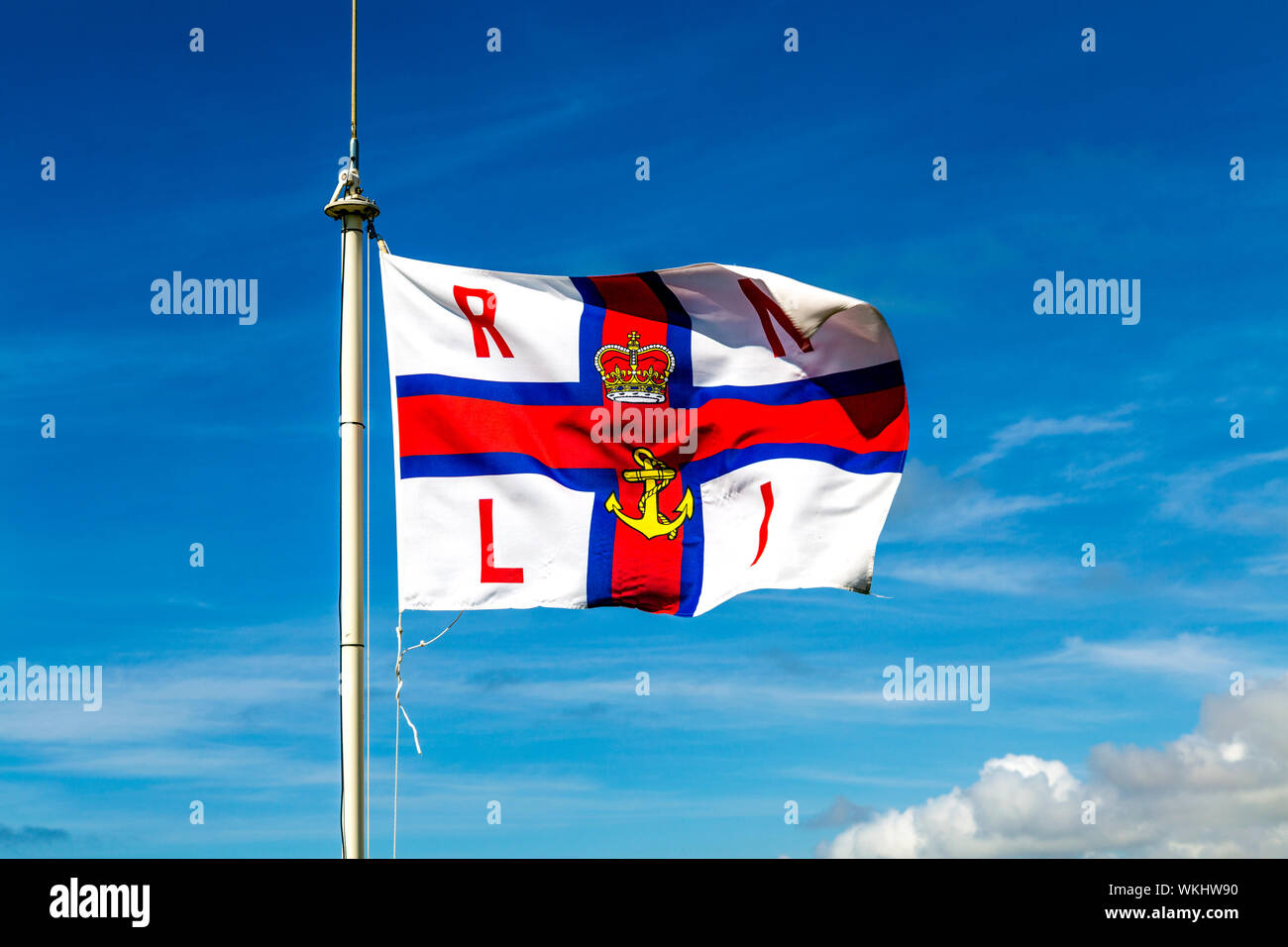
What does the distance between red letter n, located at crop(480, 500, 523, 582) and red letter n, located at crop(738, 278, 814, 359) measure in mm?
4855

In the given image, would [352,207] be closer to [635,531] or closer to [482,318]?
[482,318]

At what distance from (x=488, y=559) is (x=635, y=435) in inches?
104

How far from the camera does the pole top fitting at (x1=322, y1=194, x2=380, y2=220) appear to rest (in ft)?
57.3

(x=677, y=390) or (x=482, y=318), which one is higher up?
(x=482, y=318)

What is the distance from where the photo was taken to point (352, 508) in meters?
16.6

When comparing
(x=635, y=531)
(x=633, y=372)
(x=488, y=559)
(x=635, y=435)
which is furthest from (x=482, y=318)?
(x=635, y=531)

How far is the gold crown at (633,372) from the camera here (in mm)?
19578

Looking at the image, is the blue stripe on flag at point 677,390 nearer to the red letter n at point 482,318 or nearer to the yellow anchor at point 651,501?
the red letter n at point 482,318

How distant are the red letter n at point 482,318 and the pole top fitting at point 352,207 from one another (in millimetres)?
1595

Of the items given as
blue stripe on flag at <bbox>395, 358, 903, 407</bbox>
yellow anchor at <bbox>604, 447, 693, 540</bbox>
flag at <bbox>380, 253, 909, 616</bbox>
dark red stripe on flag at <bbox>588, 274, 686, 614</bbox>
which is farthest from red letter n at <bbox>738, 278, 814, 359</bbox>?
yellow anchor at <bbox>604, 447, 693, 540</bbox>

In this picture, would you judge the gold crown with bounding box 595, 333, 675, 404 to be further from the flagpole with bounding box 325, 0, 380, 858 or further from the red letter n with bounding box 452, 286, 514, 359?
the flagpole with bounding box 325, 0, 380, 858

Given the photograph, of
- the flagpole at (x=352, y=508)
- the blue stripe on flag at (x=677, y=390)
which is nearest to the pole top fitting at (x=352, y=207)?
the flagpole at (x=352, y=508)
